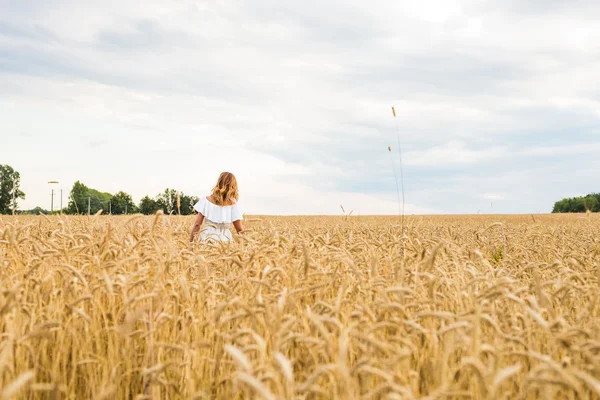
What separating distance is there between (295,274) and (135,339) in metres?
1.45

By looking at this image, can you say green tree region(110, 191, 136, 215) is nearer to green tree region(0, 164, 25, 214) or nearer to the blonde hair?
green tree region(0, 164, 25, 214)

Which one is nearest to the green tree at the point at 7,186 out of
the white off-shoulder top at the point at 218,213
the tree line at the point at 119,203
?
the tree line at the point at 119,203

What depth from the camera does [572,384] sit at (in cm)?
196

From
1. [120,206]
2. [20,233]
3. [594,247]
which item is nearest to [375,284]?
[20,233]

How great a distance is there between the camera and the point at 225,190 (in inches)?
381

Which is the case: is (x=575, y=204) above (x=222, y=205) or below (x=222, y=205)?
above

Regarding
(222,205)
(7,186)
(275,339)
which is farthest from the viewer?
(7,186)

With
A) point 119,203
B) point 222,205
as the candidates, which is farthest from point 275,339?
point 119,203

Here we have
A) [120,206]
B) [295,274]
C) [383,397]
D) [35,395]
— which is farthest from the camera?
[120,206]

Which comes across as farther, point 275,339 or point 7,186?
point 7,186

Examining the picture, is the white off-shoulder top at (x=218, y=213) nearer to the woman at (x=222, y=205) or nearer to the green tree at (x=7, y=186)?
the woman at (x=222, y=205)

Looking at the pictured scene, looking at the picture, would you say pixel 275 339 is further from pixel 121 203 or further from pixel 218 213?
pixel 121 203

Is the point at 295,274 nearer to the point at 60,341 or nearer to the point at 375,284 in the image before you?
the point at 375,284

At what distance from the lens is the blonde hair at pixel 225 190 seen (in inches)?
380
